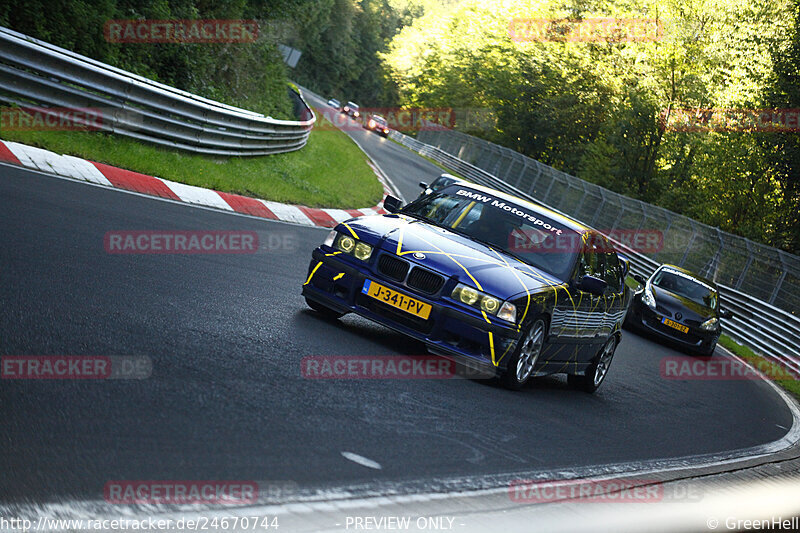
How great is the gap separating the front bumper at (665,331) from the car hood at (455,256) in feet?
33.6

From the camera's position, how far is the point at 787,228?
32656 mm

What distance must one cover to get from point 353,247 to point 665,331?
37.7ft

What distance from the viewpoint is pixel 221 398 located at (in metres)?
4.93

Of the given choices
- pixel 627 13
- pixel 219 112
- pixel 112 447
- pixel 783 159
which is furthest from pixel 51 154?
pixel 627 13

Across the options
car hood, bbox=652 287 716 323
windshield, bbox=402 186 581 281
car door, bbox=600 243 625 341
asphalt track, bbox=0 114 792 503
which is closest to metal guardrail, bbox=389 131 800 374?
car hood, bbox=652 287 716 323

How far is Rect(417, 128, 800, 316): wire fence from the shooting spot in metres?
23.8

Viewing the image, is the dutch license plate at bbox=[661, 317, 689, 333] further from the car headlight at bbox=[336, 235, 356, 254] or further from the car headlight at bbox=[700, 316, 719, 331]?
the car headlight at bbox=[336, 235, 356, 254]

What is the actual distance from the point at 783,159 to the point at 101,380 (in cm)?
3121

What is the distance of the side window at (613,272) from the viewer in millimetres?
9664

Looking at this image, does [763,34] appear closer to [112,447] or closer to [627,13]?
[627,13]

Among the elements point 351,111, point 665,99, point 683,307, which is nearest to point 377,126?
point 351,111

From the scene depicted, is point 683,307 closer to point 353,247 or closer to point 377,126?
point 353,247

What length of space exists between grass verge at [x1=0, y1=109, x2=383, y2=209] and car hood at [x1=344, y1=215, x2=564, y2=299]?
6006 millimetres

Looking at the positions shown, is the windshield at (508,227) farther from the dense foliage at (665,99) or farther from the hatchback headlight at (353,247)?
the dense foliage at (665,99)
